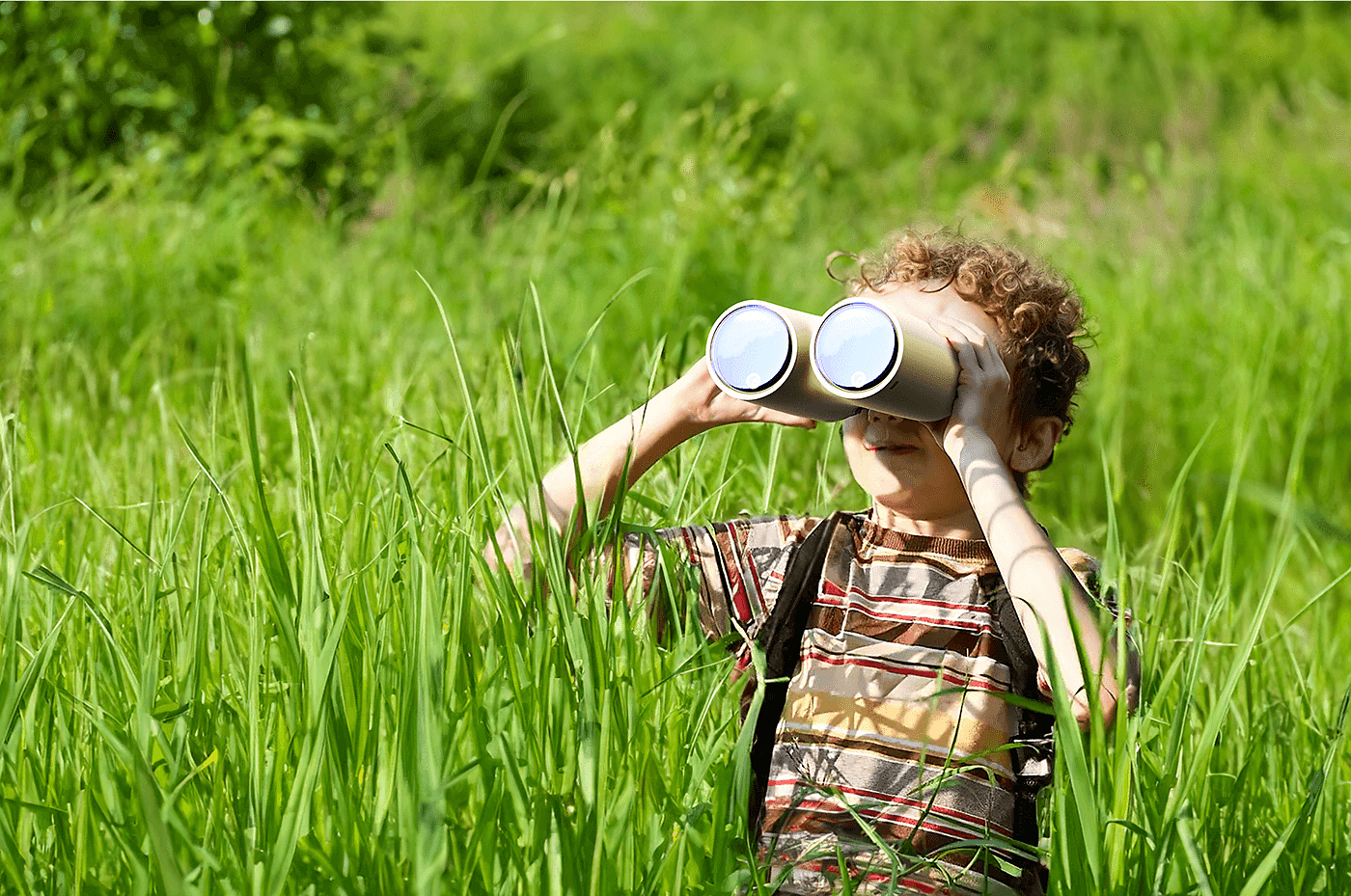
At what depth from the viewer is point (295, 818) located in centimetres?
112

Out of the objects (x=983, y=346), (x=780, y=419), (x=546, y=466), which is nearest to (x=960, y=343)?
(x=983, y=346)

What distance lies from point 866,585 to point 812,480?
113 cm

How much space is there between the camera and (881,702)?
1585 millimetres

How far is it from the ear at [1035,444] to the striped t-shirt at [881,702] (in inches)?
6.0

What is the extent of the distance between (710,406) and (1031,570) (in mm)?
480

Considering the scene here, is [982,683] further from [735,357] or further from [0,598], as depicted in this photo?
[0,598]

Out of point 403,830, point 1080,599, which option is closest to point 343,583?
point 403,830

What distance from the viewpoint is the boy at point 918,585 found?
1.50 m

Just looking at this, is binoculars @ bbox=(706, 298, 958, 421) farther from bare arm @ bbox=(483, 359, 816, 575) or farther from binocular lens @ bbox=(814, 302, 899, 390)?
bare arm @ bbox=(483, 359, 816, 575)

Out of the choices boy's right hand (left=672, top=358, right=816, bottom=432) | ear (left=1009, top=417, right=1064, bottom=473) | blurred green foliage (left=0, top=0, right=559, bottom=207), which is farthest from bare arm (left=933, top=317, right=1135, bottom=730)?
blurred green foliage (left=0, top=0, right=559, bottom=207)

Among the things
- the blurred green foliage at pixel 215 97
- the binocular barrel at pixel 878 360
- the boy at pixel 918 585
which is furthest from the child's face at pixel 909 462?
the blurred green foliage at pixel 215 97

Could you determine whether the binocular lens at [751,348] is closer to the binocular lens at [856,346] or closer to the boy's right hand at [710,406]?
the binocular lens at [856,346]

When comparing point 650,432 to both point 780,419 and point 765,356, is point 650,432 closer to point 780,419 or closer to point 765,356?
point 780,419

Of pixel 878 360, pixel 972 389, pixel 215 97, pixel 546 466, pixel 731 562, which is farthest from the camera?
pixel 215 97
